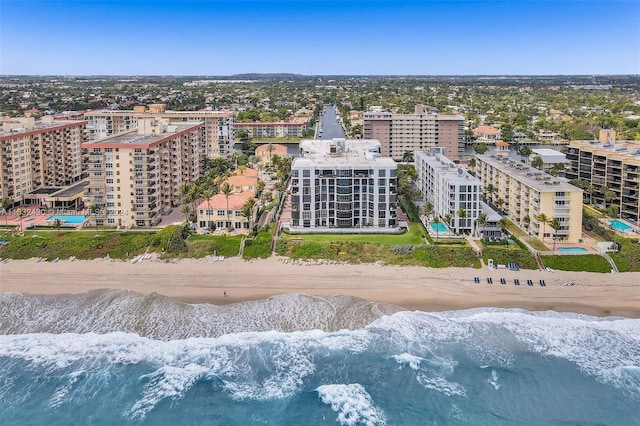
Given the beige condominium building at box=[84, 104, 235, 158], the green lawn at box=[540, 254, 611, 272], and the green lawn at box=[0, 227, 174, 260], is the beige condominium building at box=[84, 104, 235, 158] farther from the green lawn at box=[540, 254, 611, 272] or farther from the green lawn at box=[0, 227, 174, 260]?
the green lawn at box=[540, 254, 611, 272]

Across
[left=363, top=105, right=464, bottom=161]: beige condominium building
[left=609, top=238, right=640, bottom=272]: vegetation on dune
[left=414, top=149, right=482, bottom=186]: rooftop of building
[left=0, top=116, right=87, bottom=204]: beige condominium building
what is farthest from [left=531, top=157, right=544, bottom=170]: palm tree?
[left=0, top=116, right=87, bottom=204]: beige condominium building

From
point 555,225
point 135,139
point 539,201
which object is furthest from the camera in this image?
point 135,139

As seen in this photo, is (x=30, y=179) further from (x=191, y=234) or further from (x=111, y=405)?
(x=111, y=405)

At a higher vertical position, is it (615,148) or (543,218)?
(615,148)

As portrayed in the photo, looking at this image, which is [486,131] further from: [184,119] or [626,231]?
[626,231]

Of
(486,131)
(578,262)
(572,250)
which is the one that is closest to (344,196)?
(572,250)

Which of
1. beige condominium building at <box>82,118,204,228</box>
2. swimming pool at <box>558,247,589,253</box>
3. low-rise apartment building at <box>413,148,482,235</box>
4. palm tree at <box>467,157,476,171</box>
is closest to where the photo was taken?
swimming pool at <box>558,247,589,253</box>

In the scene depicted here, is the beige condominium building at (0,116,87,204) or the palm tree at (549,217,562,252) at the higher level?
the beige condominium building at (0,116,87,204)
